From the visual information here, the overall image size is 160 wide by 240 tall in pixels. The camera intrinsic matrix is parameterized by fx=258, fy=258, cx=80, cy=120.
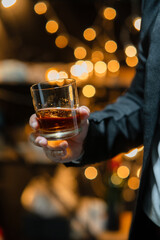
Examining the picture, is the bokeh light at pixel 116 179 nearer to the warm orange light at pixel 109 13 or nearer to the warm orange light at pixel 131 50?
the warm orange light at pixel 131 50

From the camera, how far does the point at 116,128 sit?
Answer: 2.80 ft

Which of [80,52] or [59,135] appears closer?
[59,135]

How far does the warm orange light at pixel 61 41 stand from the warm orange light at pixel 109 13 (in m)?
0.42

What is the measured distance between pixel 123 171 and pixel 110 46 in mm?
1017

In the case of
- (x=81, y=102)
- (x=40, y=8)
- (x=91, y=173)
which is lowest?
(x=91, y=173)

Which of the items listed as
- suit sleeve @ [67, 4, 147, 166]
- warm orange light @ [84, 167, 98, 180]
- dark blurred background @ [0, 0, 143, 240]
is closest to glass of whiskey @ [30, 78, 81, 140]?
suit sleeve @ [67, 4, 147, 166]

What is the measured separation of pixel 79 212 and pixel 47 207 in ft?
0.84

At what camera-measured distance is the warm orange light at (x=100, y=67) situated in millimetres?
1983

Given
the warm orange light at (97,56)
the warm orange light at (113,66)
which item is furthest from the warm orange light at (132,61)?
the warm orange light at (97,56)

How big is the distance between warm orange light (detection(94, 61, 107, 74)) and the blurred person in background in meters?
1.11

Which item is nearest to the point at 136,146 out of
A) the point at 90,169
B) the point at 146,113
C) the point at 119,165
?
the point at 146,113

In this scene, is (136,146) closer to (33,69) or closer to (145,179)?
(145,179)

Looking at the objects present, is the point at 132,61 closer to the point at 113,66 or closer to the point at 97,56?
the point at 113,66

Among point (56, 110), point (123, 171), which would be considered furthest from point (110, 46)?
point (56, 110)
